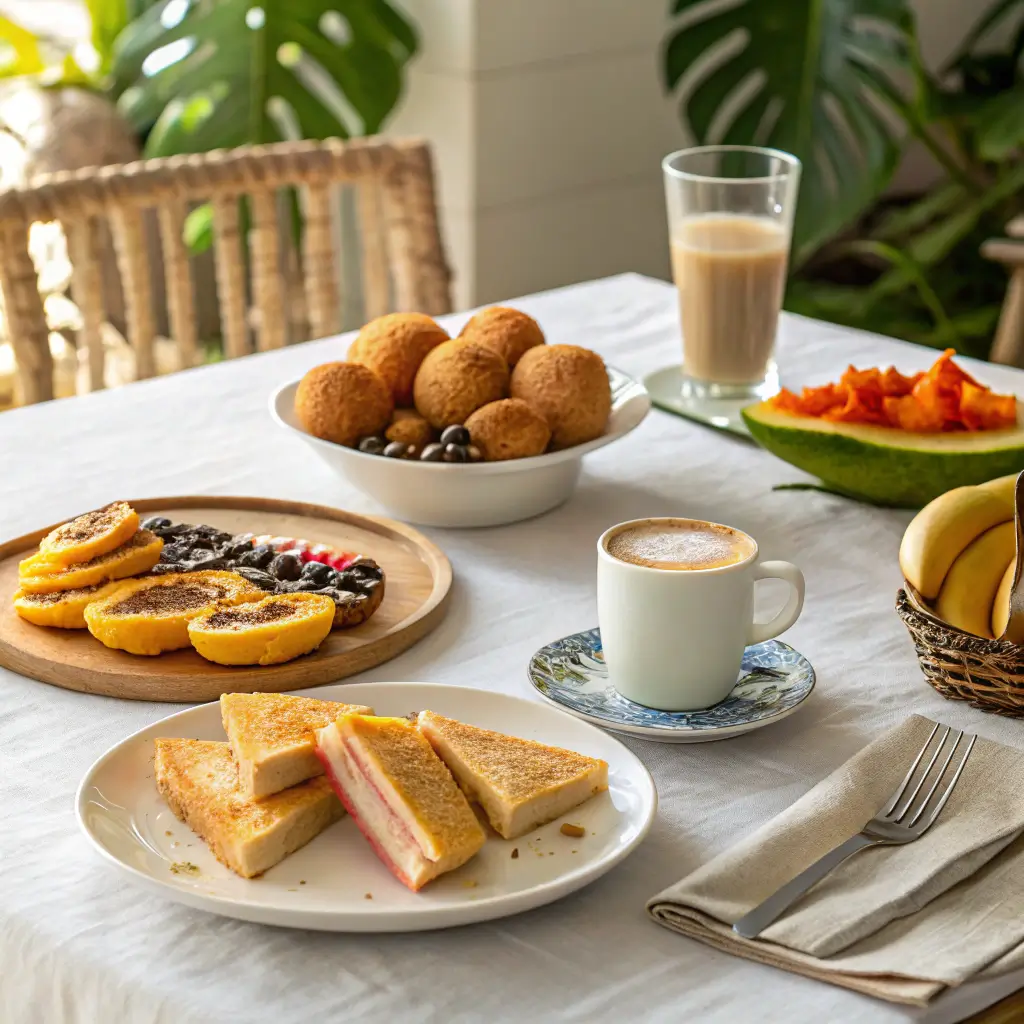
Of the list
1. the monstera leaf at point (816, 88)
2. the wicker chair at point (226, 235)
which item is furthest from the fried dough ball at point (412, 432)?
Result: the monstera leaf at point (816, 88)

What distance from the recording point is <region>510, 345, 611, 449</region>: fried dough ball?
112 centimetres

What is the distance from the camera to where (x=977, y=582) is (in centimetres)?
93

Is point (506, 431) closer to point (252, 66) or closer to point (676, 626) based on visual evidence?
point (676, 626)

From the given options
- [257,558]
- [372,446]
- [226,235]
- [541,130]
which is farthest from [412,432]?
[541,130]

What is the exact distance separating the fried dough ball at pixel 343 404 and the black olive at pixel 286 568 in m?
0.18

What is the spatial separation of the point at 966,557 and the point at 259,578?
0.47 m

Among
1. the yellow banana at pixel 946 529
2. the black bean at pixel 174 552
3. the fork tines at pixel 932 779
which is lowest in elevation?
the fork tines at pixel 932 779

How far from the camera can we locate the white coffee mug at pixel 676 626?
2.69ft

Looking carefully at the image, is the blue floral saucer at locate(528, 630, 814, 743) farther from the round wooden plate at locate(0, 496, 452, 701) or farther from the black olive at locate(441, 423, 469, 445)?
the black olive at locate(441, 423, 469, 445)

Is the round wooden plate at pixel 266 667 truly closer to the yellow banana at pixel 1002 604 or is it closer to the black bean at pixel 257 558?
the black bean at pixel 257 558

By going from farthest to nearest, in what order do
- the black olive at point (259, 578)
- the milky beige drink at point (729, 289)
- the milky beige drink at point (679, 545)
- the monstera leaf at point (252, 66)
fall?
the monstera leaf at point (252, 66), the milky beige drink at point (729, 289), the black olive at point (259, 578), the milky beige drink at point (679, 545)

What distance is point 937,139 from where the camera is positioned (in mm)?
3779

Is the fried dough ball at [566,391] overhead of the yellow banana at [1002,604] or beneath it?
overhead

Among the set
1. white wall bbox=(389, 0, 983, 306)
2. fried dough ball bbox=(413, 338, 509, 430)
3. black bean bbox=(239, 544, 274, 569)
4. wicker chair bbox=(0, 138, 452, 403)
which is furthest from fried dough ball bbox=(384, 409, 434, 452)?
white wall bbox=(389, 0, 983, 306)
